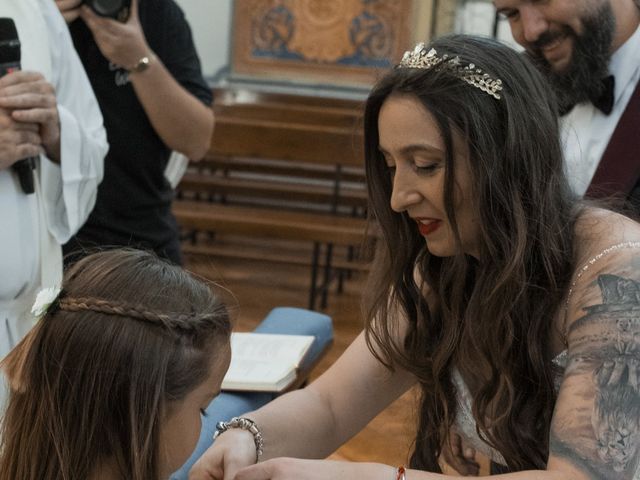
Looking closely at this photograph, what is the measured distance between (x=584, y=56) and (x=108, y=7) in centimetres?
117

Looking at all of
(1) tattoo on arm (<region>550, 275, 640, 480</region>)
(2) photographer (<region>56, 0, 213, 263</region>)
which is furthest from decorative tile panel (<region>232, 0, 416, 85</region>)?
(1) tattoo on arm (<region>550, 275, 640, 480</region>)

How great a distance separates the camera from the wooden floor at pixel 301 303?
4.14 metres

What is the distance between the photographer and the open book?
8.14 ft

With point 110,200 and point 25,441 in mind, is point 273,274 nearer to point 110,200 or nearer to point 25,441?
point 110,200

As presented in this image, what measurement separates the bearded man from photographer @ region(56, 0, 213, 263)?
0.91 m

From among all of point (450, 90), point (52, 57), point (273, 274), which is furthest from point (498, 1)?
point (273, 274)

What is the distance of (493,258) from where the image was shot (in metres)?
1.83

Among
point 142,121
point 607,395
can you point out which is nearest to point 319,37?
point 142,121

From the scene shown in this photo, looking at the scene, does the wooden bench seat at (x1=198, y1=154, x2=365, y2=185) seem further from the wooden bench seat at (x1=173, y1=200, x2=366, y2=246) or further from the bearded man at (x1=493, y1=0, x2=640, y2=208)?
the bearded man at (x1=493, y1=0, x2=640, y2=208)

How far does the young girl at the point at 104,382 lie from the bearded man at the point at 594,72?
1205 millimetres

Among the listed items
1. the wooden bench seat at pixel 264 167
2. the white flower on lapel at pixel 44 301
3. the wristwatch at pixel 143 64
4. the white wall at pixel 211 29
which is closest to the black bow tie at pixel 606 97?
the wristwatch at pixel 143 64

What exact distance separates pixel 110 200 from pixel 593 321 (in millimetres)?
1577

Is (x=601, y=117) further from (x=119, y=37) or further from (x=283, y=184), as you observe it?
(x=283, y=184)

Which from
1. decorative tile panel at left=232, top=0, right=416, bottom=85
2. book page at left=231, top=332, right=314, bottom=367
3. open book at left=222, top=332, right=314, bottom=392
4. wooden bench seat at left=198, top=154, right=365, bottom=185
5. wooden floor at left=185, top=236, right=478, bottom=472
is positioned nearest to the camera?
open book at left=222, top=332, right=314, bottom=392
